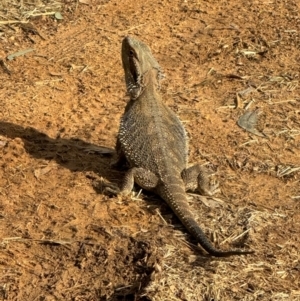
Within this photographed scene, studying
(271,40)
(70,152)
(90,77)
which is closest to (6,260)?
(70,152)

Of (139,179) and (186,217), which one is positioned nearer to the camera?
(186,217)

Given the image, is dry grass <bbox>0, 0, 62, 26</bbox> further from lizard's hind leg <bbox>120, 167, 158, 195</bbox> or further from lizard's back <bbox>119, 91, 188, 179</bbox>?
lizard's hind leg <bbox>120, 167, 158, 195</bbox>

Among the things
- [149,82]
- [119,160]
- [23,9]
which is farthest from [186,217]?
[23,9]

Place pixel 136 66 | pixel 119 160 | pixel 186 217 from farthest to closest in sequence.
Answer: pixel 119 160, pixel 136 66, pixel 186 217

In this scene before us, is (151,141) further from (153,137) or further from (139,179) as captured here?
(139,179)

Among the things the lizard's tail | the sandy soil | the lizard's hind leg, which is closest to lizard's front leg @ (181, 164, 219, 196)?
the sandy soil

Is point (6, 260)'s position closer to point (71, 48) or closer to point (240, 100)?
point (240, 100)

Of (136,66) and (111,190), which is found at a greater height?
(136,66)
